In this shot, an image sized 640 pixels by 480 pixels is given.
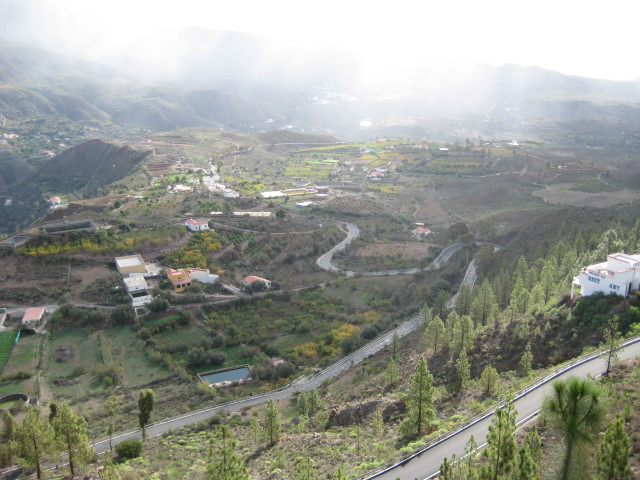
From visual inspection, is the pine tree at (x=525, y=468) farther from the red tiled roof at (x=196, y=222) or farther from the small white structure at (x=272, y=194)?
the small white structure at (x=272, y=194)

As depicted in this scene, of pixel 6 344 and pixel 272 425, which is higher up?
pixel 272 425

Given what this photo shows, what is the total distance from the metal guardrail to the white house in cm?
371

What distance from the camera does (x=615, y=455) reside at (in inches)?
434

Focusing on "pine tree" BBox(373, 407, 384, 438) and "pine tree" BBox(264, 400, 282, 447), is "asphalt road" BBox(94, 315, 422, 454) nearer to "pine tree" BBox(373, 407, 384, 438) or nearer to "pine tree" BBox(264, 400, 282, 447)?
"pine tree" BBox(264, 400, 282, 447)

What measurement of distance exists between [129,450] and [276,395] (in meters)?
12.1

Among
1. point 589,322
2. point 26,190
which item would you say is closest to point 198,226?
point 589,322

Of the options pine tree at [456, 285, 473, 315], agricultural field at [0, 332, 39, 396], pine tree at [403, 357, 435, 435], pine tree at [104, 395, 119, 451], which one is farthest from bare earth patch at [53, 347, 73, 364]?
pine tree at [456, 285, 473, 315]

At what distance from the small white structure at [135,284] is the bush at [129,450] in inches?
892

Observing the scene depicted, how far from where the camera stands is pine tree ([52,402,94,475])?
20.3 metres

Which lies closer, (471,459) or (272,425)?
(471,459)

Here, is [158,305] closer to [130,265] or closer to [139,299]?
[139,299]

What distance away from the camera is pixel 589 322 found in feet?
82.4

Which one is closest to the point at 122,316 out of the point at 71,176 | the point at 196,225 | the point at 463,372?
the point at 196,225

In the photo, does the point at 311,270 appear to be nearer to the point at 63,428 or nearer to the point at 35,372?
the point at 35,372
